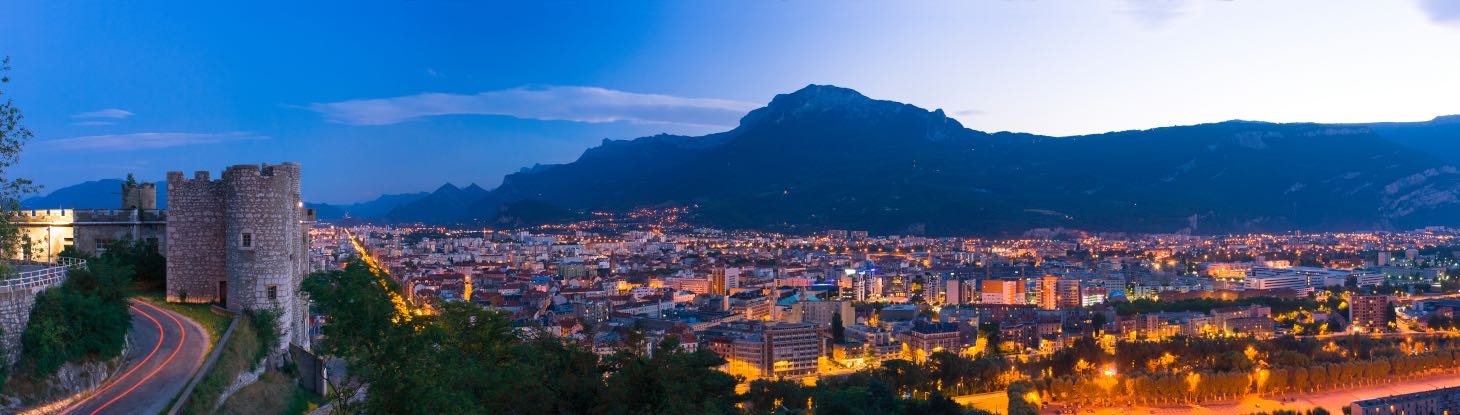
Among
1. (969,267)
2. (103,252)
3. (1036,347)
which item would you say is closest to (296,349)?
(103,252)

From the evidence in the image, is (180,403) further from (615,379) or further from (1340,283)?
(1340,283)

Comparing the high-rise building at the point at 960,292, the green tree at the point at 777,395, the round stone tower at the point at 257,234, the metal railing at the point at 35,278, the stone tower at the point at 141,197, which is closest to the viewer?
the metal railing at the point at 35,278

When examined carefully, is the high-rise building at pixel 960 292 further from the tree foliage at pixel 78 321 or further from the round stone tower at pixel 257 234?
the tree foliage at pixel 78 321

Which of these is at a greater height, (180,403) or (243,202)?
(243,202)

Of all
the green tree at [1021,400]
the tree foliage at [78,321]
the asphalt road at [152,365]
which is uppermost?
the tree foliage at [78,321]

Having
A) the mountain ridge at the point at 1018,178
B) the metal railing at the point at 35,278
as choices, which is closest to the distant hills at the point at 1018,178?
the mountain ridge at the point at 1018,178

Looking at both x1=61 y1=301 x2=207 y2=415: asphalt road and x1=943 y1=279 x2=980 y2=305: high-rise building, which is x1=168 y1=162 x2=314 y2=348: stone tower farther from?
x1=943 y1=279 x2=980 y2=305: high-rise building

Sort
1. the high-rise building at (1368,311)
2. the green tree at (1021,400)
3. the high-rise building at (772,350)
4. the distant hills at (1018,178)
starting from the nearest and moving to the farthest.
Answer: the green tree at (1021,400)
the high-rise building at (772,350)
the high-rise building at (1368,311)
the distant hills at (1018,178)
